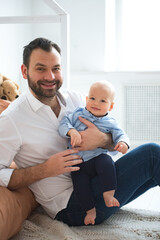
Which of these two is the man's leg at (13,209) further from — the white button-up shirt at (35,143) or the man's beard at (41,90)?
the man's beard at (41,90)

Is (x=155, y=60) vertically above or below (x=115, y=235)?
above

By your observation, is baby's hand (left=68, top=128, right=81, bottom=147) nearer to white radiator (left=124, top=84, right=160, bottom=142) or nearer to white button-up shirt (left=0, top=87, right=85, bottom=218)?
white button-up shirt (left=0, top=87, right=85, bottom=218)

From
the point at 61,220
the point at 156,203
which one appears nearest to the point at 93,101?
the point at 61,220

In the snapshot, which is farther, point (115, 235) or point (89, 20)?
point (89, 20)

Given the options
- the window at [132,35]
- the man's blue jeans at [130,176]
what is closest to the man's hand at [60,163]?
the man's blue jeans at [130,176]

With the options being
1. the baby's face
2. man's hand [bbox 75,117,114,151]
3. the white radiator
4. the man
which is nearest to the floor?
the man

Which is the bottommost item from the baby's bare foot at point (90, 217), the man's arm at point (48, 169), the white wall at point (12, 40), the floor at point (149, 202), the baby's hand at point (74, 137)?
the floor at point (149, 202)

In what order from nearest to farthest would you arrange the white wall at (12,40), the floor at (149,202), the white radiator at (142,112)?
the floor at (149,202) → the white wall at (12,40) → the white radiator at (142,112)

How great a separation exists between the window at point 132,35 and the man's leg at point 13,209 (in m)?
2.61

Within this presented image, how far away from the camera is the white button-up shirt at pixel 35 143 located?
4.84 ft

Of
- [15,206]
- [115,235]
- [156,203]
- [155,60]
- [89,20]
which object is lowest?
[156,203]

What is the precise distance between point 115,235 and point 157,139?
8.02 ft

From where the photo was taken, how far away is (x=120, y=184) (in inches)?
59.6

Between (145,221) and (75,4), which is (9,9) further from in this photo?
(145,221)
